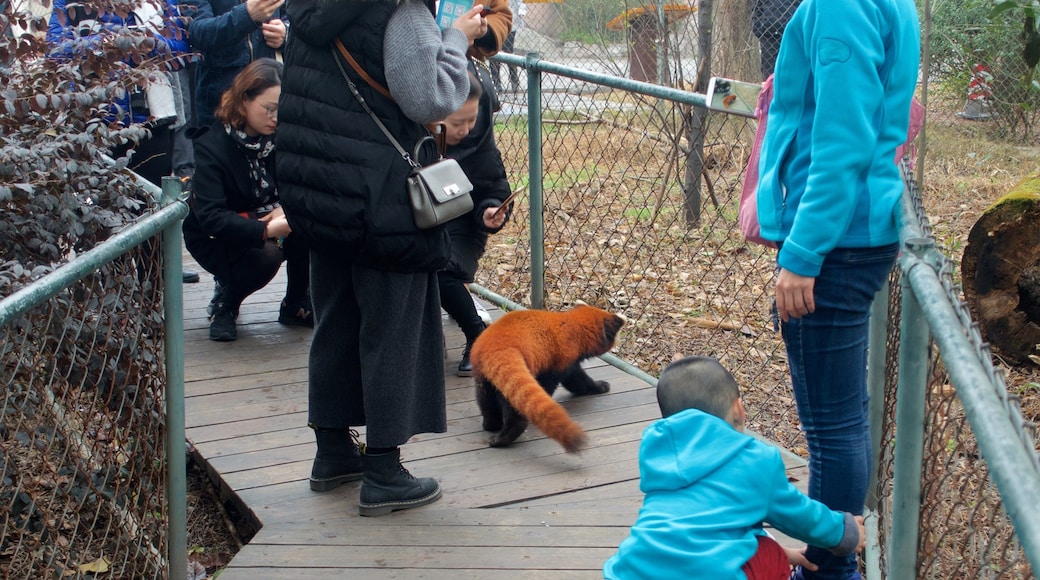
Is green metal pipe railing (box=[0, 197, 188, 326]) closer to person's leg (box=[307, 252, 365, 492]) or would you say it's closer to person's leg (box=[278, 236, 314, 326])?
person's leg (box=[307, 252, 365, 492])

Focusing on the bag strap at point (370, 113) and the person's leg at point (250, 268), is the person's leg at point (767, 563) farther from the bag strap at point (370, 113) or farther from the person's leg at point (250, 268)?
the person's leg at point (250, 268)

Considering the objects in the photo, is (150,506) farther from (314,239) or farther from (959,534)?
(959,534)

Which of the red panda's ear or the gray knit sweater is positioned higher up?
the gray knit sweater

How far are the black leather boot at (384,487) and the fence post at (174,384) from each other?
2.02 feet

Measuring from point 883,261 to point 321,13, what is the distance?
1.67 metres

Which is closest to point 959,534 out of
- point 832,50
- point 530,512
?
point 530,512

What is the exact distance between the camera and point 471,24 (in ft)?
10.7

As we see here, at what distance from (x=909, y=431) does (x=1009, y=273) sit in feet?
12.6

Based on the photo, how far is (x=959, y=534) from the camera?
13.1ft

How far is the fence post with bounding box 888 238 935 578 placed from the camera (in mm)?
1962

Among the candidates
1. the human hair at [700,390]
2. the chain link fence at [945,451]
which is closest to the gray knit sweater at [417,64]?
the human hair at [700,390]

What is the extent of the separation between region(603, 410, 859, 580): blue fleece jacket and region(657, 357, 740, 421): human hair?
0.07m

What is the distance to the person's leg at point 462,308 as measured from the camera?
4.72 m

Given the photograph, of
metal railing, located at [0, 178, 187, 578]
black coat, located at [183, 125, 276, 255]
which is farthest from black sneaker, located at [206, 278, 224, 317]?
metal railing, located at [0, 178, 187, 578]
